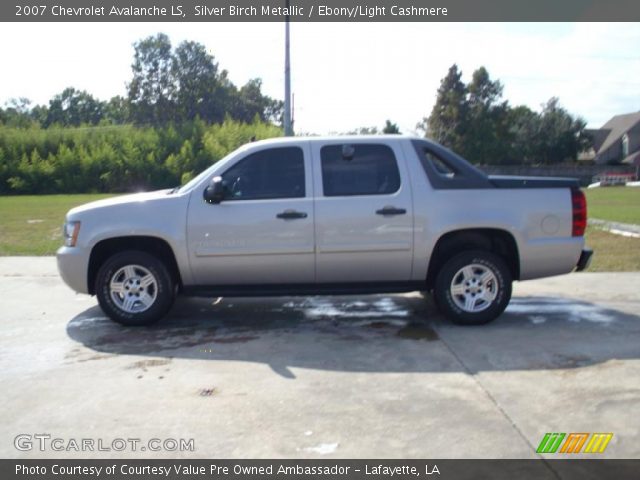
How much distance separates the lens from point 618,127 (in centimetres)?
7106

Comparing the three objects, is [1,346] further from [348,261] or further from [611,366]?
[611,366]

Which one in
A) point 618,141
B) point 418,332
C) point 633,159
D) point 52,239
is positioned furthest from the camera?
point 618,141

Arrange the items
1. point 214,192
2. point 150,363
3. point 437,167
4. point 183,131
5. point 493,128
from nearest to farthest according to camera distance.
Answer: point 150,363
point 214,192
point 437,167
point 183,131
point 493,128

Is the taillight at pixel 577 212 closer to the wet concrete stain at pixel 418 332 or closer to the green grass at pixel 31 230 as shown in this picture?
the wet concrete stain at pixel 418 332

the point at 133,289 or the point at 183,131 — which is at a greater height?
the point at 183,131

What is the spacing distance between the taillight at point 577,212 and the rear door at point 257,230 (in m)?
2.71

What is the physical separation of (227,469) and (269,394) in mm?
1156

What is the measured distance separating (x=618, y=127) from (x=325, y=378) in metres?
74.9

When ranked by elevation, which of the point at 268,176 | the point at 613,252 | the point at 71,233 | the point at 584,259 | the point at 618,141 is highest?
the point at 618,141

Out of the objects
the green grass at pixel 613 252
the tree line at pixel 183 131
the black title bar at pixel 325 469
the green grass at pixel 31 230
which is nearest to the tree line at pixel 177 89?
the tree line at pixel 183 131

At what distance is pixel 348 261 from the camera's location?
661 centimetres

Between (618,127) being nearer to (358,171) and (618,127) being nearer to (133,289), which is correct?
(358,171)

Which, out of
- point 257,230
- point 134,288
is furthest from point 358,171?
point 134,288

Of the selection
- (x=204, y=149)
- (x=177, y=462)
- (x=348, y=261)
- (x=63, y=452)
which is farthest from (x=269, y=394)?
(x=204, y=149)
